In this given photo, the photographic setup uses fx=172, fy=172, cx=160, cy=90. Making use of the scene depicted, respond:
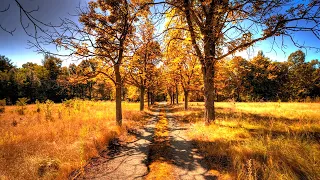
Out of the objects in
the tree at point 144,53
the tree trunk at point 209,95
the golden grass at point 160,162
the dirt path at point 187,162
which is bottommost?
the golden grass at point 160,162

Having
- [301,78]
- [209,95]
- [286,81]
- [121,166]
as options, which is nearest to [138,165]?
[121,166]

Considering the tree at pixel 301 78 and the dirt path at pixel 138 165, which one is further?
the tree at pixel 301 78

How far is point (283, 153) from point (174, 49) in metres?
8.05

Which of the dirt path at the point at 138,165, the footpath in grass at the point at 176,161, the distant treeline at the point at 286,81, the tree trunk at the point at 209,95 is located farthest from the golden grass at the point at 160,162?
the distant treeline at the point at 286,81

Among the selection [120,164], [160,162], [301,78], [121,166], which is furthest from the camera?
[301,78]

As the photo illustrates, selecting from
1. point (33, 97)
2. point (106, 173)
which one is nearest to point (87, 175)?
point (106, 173)

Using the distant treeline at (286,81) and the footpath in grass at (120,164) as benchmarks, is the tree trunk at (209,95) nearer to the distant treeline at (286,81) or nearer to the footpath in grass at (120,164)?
the footpath in grass at (120,164)

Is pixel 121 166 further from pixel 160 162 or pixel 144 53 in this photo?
pixel 144 53

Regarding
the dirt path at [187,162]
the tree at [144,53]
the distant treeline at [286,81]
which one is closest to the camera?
the dirt path at [187,162]

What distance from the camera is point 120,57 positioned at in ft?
34.8

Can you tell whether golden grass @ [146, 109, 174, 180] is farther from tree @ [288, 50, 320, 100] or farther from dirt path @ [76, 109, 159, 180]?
tree @ [288, 50, 320, 100]

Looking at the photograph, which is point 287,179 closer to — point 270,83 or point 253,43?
point 253,43

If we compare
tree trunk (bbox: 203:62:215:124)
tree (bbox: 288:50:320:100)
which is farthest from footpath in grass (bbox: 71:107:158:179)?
tree (bbox: 288:50:320:100)

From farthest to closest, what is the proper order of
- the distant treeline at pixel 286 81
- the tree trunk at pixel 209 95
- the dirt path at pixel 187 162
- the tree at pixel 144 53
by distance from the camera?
the distant treeline at pixel 286 81
the tree at pixel 144 53
the tree trunk at pixel 209 95
the dirt path at pixel 187 162
